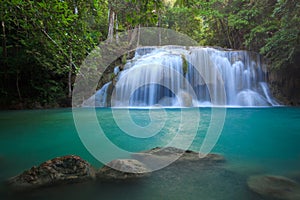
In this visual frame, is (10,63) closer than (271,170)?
No

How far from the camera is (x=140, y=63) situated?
12.7 m

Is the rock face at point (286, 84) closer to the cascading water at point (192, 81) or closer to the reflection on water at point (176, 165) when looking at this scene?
the cascading water at point (192, 81)

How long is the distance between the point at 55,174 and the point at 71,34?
2.22 metres

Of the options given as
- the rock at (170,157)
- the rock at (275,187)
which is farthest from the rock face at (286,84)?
the rock at (275,187)

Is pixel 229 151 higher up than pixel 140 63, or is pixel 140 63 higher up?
pixel 140 63

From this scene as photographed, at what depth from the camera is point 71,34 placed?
11.4 ft

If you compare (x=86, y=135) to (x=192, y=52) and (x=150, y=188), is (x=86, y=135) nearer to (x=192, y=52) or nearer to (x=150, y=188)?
(x=150, y=188)

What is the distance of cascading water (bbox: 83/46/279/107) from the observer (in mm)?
11469

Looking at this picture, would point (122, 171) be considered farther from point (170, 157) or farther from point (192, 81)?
point (192, 81)

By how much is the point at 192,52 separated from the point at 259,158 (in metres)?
10.7

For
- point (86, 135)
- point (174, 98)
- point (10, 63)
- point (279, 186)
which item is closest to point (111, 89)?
point (174, 98)

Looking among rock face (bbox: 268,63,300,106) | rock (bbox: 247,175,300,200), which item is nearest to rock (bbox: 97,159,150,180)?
rock (bbox: 247,175,300,200)

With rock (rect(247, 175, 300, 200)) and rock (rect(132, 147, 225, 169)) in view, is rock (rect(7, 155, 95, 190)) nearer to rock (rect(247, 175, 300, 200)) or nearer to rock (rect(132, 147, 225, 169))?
rock (rect(132, 147, 225, 169))

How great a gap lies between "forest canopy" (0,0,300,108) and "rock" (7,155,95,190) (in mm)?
1560
